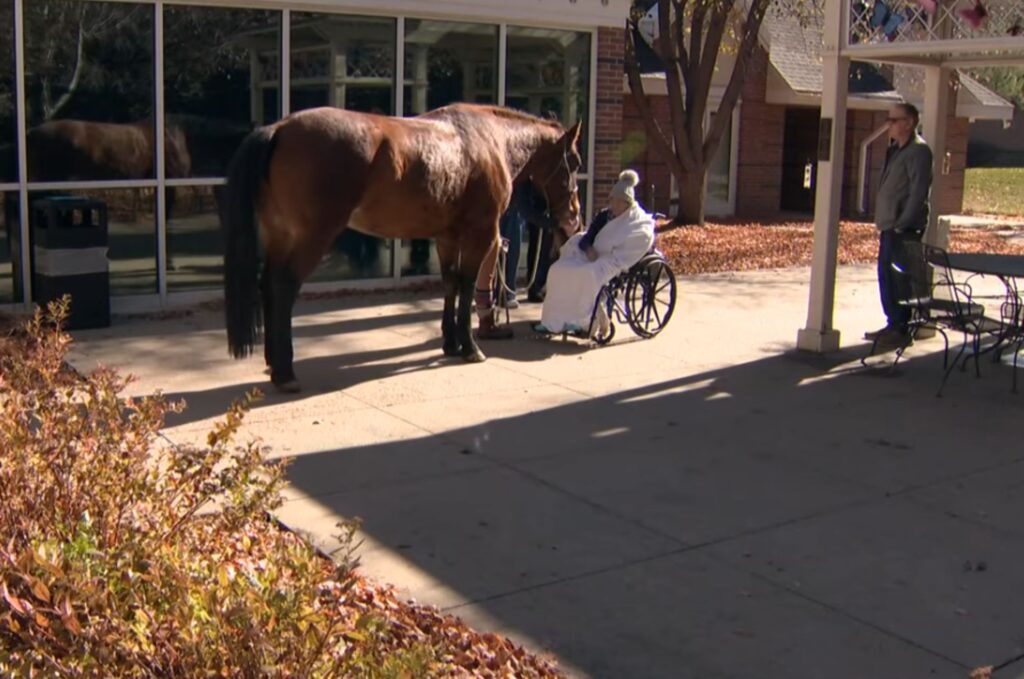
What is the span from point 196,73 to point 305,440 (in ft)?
17.4

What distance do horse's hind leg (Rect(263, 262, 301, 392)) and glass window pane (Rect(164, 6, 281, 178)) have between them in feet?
11.1

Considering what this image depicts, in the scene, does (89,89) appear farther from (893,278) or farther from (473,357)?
(893,278)

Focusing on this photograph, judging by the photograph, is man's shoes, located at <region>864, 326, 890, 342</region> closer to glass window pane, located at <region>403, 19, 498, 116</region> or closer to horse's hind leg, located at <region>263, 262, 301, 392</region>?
horse's hind leg, located at <region>263, 262, 301, 392</region>

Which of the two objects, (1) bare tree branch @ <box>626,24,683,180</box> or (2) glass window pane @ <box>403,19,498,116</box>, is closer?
(2) glass window pane @ <box>403,19,498,116</box>

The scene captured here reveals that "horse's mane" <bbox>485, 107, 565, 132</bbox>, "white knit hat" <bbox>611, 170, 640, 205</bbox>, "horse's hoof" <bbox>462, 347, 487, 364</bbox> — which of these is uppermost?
"horse's mane" <bbox>485, 107, 565, 132</bbox>

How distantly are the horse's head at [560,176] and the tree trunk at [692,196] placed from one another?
899 cm

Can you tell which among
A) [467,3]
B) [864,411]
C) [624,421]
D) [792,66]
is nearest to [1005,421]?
[864,411]

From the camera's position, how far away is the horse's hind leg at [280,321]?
8.14 metres

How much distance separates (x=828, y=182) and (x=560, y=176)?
89.7 inches

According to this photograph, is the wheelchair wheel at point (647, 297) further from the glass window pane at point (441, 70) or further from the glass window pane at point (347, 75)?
the glass window pane at point (347, 75)

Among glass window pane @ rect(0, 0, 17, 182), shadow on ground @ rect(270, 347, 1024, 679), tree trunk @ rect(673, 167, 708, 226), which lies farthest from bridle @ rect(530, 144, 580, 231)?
tree trunk @ rect(673, 167, 708, 226)

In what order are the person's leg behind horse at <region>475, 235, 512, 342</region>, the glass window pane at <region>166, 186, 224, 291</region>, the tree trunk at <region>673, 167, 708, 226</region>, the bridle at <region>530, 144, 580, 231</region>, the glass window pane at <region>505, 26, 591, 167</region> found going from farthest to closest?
the tree trunk at <region>673, 167, 708, 226</region>
the glass window pane at <region>505, 26, 591, 167</region>
the glass window pane at <region>166, 186, 224, 291</region>
the bridle at <region>530, 144, 580, 231</region>
the person's leg behind horse at <region>475, 235, 512, 342</region>

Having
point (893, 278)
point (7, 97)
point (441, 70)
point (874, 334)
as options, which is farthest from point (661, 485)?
point (441, 70)

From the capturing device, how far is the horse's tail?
7.84 meters
